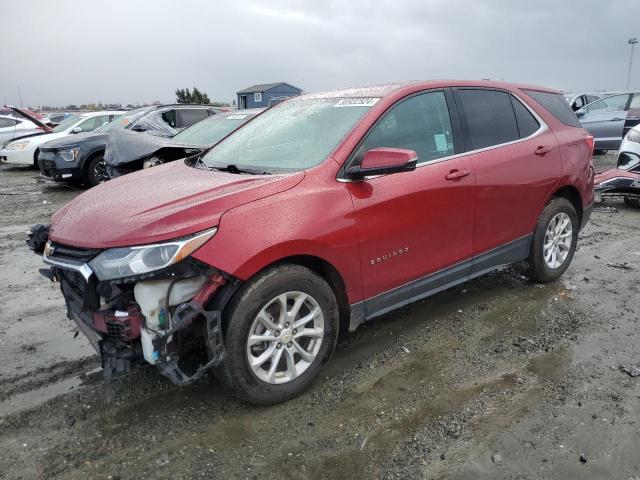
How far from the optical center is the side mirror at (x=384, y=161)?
299 centimetres

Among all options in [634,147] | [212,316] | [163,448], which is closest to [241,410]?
[163,448]

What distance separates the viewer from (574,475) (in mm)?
2414

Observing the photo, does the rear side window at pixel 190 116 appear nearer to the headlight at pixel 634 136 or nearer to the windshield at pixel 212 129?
the windshield at pixel 212 129

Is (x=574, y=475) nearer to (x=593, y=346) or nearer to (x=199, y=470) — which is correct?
(x=593, y=346)

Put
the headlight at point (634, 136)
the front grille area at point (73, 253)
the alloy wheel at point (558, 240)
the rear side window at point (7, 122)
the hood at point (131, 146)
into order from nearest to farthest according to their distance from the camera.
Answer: the front grille area at point (73, 253) < the alloy wheel at point (558, 240) < the hood at point (131, 146) < the headlight at point (634, 136) < the rear side window at point (7, 122)

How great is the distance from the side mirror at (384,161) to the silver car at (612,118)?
1180cm

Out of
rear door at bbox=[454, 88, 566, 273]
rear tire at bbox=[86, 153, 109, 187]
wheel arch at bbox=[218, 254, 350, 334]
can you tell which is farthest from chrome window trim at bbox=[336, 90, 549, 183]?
rear tire at bbox=[86, 153, 109, 187]

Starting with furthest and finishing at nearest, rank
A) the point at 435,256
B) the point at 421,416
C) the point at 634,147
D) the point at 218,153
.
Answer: the point at 634,147 < the point at 218,153 < the point at 435,256 < the point at 421,416

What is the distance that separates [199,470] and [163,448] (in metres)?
0.27

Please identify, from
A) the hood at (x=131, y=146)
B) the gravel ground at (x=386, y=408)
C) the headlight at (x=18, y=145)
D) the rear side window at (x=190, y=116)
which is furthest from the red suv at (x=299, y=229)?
the headlight at (x=18, y=145)

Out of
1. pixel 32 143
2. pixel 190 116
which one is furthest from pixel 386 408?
pixel 32 143

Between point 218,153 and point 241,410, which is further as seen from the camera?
point 218,153

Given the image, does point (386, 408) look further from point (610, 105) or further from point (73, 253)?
point (610, 105)

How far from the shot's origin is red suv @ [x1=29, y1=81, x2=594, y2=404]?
2582mm
